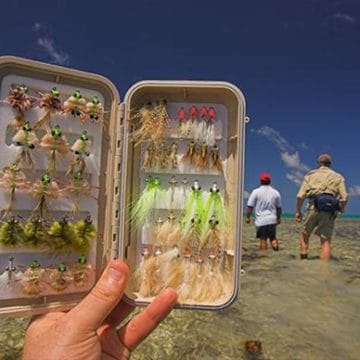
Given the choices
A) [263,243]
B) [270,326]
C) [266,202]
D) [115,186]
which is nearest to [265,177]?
[266,202]

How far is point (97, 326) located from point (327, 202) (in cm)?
626

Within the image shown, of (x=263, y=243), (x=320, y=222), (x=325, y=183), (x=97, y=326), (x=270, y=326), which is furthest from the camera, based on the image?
(x=263, y=243)

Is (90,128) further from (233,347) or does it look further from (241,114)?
(233,347)

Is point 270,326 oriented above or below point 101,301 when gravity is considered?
below

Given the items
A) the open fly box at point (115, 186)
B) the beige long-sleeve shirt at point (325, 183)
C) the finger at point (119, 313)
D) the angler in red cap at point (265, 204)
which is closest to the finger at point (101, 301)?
the open fly box at point (115, 186)

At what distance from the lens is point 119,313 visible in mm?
2457

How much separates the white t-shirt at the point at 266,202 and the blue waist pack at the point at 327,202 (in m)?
0.87

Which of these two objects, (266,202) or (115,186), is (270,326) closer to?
(115,186)

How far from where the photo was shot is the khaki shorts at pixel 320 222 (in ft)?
24.7

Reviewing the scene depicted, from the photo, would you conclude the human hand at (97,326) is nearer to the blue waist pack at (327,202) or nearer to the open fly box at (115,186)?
the open fly box at (115,186)

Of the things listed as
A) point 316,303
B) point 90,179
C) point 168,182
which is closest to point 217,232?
point 168,182

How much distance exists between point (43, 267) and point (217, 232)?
1131 millimetres

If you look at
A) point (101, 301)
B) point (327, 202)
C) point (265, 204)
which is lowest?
point (101, 301)

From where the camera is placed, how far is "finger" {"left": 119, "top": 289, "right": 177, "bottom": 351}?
2291mm
